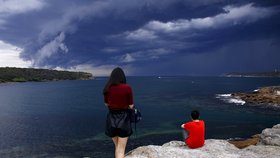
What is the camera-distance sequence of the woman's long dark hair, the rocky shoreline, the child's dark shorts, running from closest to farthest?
the woman's long dark hair
the child's dark shorts
the rocky shoreline

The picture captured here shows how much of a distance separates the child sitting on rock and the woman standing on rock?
16.5ft

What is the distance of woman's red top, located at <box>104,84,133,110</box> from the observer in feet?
31.9

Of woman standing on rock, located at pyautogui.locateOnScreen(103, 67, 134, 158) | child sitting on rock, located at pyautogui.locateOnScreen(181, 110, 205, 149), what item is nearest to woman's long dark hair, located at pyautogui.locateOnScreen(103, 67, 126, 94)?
woman standing on rock, located at pyautogui.locateOnScreen(103, 67, 134, 158)

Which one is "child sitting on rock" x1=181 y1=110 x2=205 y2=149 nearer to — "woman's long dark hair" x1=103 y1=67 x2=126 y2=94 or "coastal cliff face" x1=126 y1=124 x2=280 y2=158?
"coastal cliff face" x1=126 y1=124 x2=280 y2=158

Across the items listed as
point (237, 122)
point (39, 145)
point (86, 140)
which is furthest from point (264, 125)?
point (39, 145)

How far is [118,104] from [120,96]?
30 centimetres

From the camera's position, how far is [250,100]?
3836 inches

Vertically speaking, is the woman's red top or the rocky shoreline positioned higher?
the woman's red top

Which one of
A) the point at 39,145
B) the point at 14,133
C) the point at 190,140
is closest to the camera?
the point at 190,140

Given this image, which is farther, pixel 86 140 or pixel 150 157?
pixel 86 140

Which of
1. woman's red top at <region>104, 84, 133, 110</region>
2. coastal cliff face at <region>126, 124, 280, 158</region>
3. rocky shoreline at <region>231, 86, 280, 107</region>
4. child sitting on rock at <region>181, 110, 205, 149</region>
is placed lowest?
rocky shoreline at <region>231, 86, 280, 107</region>

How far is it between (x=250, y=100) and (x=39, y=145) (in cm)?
7432

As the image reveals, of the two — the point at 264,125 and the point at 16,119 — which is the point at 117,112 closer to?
the point at 264,125

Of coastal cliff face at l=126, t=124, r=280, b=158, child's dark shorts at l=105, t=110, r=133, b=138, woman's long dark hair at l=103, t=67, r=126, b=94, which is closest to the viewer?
woman's long dark hair at l=103, t=67, r=126, b=94
